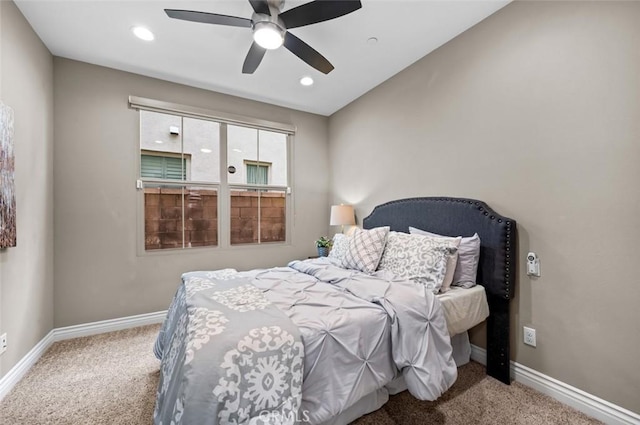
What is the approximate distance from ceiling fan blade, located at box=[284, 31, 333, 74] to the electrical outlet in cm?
260

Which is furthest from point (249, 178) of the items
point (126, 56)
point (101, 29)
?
point (101, 29)

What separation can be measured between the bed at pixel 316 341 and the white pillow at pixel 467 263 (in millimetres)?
77

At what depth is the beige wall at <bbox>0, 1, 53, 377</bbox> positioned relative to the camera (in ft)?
6.32

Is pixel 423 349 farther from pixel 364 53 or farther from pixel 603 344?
pixel 364 53

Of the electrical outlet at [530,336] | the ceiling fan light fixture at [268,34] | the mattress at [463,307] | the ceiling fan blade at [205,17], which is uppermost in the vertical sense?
the ceiling fan blade at [205,17]

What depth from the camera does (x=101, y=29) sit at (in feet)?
7.57

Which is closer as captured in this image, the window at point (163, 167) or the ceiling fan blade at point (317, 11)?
the ceiling fan blade at point (317, 11)

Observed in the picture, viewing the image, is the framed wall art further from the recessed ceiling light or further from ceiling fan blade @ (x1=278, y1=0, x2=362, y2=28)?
ceiling fan blade @ (x1=278, y1=0, x2=362, y2=28)

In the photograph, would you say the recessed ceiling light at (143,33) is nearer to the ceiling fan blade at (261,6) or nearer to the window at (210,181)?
the window at (210,181)

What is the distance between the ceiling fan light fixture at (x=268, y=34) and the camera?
186 cm

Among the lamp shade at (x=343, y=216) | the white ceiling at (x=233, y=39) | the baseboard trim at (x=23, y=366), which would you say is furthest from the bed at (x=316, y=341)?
the white ceiling at (x=233, y=39)

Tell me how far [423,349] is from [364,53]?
2630 millimetres

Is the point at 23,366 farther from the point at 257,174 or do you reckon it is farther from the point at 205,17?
the point at 205,17

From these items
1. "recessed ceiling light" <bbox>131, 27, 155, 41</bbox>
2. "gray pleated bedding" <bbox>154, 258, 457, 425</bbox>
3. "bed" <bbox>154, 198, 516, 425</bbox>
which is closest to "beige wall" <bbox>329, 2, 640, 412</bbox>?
"bed" <bbox>154, 198, 516, 425</bbox>
